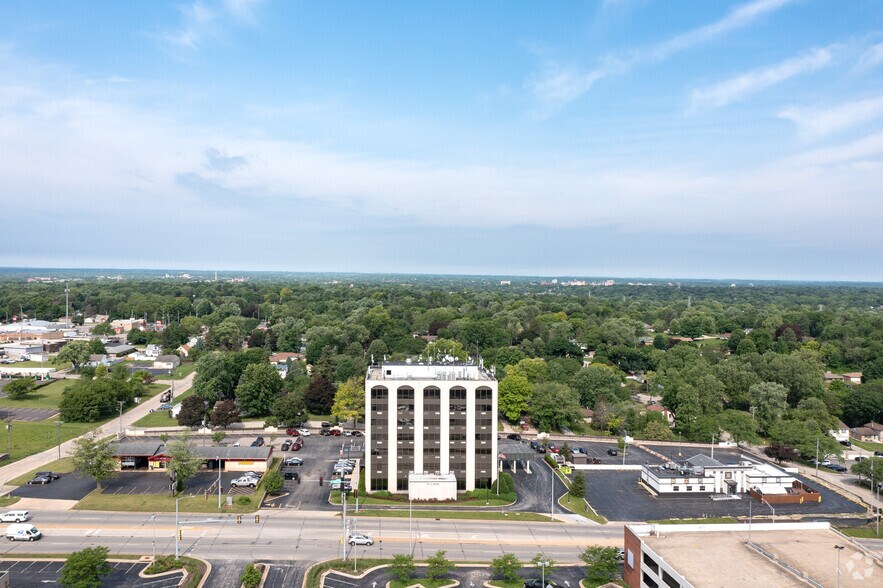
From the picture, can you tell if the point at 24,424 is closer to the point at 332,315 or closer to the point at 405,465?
the point at 405,465

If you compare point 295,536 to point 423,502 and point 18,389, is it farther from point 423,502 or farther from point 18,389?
point 18,389

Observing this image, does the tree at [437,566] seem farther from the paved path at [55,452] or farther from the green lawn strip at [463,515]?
the paved path at [55,452]

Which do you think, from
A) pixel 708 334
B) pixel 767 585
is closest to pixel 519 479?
pixel 767 585

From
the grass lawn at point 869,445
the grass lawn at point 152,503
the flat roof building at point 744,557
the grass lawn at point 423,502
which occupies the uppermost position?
the flat roof building at point 744,557

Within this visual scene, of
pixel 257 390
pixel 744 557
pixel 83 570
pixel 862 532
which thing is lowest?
pixel 862 532

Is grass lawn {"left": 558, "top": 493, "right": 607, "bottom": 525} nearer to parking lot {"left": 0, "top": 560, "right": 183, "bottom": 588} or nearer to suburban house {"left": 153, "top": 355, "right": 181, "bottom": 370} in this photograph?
parking lot {"left": 0, "top": 560, "right": 183, "bottom": 588}

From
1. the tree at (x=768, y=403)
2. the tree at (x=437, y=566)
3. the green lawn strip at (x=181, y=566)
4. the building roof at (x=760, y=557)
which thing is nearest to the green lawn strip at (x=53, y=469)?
the green lawn strip at (x=181, y=566)

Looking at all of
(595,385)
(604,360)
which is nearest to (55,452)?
(595,385)
